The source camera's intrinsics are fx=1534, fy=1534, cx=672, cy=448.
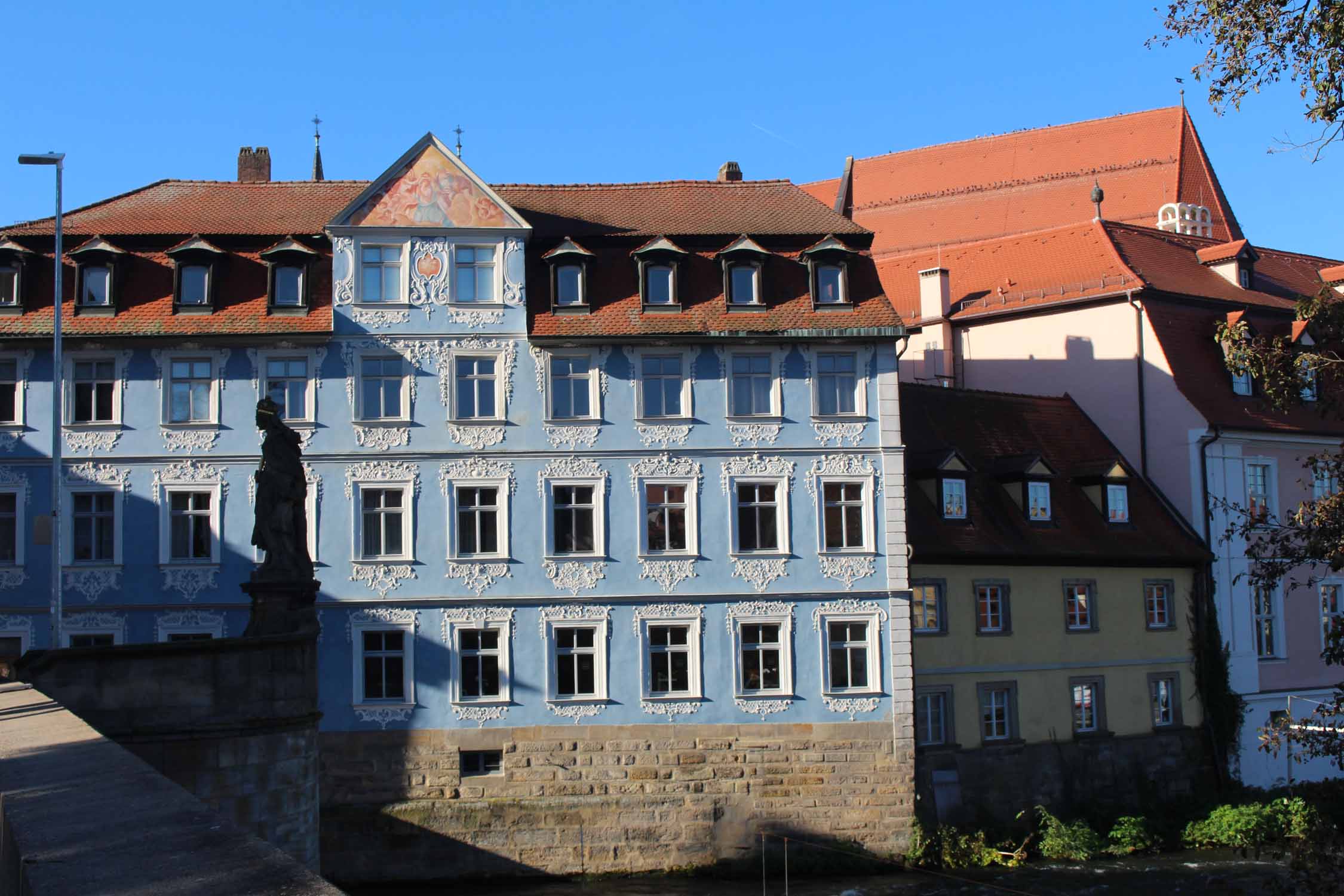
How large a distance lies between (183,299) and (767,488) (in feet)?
36.6

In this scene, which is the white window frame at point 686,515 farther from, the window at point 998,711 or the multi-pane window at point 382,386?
the window at point 998,711

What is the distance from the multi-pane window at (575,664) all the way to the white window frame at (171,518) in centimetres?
628

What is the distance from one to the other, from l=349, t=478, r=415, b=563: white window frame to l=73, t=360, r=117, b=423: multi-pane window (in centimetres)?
471

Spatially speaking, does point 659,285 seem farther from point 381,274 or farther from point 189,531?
point 189,531

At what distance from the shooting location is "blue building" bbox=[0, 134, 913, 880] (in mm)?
27141

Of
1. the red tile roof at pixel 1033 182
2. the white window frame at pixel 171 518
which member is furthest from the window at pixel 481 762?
the red tile roof at pixel 1033 182

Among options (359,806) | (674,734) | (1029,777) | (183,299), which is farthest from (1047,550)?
(183,299)

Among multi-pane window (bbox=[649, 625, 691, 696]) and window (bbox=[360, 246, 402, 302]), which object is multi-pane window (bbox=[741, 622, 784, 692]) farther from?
window (bbox=[360, 246, 402, 302])

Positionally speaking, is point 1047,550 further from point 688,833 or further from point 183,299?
point 183,299

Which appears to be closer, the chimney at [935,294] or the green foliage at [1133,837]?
the green foliage at [1133,837]

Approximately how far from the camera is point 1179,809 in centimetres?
3086

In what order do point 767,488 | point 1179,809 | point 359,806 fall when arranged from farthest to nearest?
point 1179,809 < point 767,488 < point 359,806

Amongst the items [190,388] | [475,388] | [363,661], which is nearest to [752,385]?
[475,388]

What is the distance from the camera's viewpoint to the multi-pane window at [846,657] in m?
27.8
